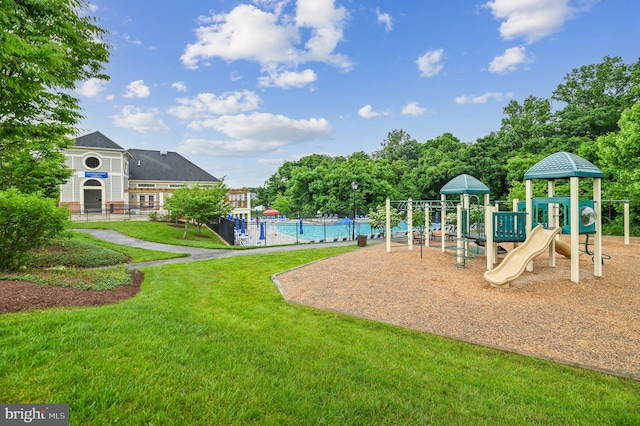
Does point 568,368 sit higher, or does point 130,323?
point 130,323

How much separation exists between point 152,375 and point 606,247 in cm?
1848

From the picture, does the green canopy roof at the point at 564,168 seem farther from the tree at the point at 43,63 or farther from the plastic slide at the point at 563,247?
the tree at the point at 43,63

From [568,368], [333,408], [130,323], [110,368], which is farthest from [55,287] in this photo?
[568,368]

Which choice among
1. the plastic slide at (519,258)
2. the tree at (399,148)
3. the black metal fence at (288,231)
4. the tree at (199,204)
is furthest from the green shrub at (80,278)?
the tree at (399,148)

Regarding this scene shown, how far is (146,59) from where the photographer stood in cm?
1471

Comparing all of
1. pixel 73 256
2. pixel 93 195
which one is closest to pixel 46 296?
pixel 73 256

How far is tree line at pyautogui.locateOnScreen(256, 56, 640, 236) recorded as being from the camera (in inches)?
920

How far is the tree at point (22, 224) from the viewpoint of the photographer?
786 centimetres

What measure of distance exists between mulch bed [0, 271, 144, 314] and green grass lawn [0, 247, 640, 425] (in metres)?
0.79

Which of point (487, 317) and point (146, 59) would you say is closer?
point (487, 317)

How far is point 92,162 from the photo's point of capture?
35062 millimetres

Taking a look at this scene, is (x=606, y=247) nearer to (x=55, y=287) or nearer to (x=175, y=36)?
(x=55, y=287)

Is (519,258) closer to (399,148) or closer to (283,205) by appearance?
(283,205)

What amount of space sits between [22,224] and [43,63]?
18.9ft
